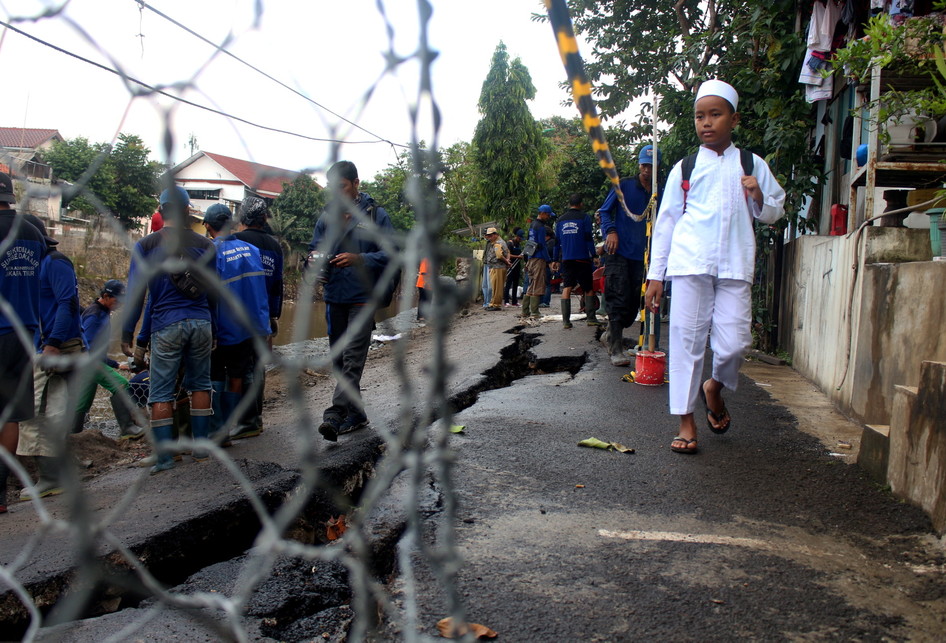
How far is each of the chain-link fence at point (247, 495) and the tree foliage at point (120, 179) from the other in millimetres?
46

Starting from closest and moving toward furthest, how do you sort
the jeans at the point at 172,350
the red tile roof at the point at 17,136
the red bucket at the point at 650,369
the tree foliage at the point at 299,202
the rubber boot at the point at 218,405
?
the tree foliage at the point at 299,202 → the red tile roof at the point at 17,136 → the jeans at the point at 172,350 → the rubber boot at the point at 218,405 → the red bucket at the point at 650,369

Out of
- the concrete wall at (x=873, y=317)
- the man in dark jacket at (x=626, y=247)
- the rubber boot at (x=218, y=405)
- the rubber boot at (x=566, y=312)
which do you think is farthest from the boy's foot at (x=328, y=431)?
the rubber boot at (x=566, y=312)

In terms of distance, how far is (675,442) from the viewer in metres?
3.55

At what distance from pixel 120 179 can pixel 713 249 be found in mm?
2902

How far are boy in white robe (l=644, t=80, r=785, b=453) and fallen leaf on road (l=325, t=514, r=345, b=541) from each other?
1.56 metres

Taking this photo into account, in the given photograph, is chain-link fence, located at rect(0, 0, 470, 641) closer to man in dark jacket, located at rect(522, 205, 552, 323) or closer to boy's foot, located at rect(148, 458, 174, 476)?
boy's foot, located at rect(148, 458, 174, 476)

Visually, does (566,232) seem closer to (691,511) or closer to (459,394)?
(459,394)

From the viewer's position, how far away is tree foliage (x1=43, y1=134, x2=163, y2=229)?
1183 millimetres

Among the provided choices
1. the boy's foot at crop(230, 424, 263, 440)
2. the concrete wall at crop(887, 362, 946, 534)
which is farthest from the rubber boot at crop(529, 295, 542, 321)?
the concrete wall at crop(887, 362, 946, 534)

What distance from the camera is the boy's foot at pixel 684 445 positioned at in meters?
3.52

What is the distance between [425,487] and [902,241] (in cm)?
307

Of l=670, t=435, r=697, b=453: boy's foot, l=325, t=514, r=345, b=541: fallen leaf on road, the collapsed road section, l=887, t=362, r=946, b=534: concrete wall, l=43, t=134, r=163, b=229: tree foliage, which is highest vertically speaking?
l=43, t=134, r=163, b=229: tree foliage

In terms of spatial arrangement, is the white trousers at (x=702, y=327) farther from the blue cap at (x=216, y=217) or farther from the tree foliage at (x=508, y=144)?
the tree foliage at (x=508, y=144)

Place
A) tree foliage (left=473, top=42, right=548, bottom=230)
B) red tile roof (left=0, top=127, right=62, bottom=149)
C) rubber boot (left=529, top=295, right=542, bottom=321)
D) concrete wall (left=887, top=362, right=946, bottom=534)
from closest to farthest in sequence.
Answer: red tile roof (left=0, top=127, right=62, bottom=149) → concrete wall (left=887, top=362, right=946, bottom=534) → rubber boot (left=529, top=295, right=542, bottom=321) → tree foliage (left=473, top=42, right=548, bottom=230)
